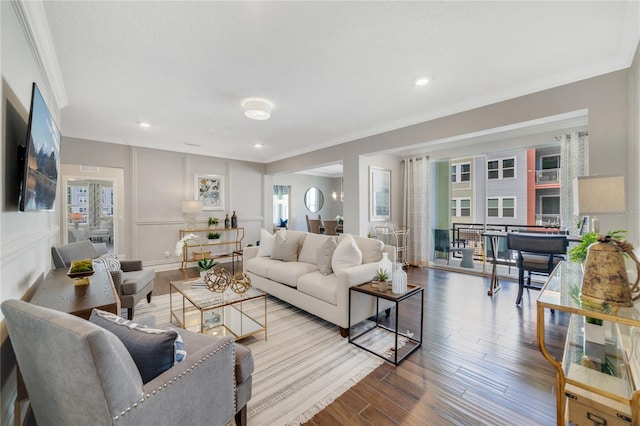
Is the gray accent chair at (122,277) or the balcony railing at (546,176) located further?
the balcony railing at (546,176)

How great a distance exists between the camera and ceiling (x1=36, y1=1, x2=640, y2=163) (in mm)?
1794

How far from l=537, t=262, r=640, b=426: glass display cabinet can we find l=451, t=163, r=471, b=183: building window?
5321 mm

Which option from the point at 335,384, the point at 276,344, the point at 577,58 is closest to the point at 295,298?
the point at 276,344

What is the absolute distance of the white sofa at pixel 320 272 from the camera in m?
2.56

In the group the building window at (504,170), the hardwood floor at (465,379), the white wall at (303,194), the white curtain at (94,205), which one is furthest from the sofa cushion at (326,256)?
the building window at (504,170)

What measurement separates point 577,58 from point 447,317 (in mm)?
2835

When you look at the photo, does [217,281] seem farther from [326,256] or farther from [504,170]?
[504,170]

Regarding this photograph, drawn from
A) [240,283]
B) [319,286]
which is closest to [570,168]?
[319,286]

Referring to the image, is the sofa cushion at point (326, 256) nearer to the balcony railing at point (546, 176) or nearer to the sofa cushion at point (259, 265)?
the sofa cushion at point (259, 265)

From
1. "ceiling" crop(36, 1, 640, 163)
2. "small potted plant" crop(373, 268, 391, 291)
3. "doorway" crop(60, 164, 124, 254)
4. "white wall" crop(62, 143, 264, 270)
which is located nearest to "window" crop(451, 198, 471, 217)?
"ceiling" crop(36, 1, 640, 163)

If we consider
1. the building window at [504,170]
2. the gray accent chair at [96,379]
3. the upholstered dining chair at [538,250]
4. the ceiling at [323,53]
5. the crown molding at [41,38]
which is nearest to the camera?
the gray accent chair at [96,379]

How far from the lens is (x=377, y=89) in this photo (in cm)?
294

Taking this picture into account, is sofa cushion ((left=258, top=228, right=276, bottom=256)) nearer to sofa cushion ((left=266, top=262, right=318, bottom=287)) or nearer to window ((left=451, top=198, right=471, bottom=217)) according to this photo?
sofa cushion ((left=266, top=262, right=318, bottom=287))

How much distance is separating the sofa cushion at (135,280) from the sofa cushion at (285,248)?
5.23 ft
